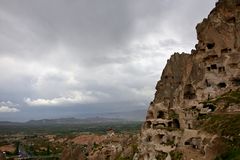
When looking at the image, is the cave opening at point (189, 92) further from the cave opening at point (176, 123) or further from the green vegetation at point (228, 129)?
the green vegetation at point (228, 129)

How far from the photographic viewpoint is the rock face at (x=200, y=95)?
5753cm

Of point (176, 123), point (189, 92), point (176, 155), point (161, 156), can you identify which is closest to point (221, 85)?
point (189, 92)

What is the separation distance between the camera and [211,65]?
73438 mm

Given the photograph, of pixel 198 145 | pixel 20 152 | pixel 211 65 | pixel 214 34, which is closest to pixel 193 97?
pixel 211 65

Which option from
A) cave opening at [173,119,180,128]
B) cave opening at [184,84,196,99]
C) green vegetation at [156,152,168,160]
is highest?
cave opening at [184,84,196,99]

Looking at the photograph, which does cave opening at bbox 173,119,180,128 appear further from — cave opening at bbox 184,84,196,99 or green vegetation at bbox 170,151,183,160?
cave opening at bbox 184,84,196,99

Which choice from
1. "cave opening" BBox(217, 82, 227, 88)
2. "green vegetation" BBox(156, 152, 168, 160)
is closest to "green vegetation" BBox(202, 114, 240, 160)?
"green vegetation" BBox(156, 152, 168, 160)

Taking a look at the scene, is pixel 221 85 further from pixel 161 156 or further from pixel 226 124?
pixel 226 124

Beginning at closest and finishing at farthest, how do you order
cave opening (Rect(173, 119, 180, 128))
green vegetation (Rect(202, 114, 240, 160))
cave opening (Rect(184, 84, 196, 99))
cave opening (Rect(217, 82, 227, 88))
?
green vegetation (Rect(202, 114, 240, 160)) → cave opening (Rect(173, 119, 180, 128)) → cave opening (Rect(217, 82, 227, 88)) → cave opening (Rect(184, 84, 196, 99))

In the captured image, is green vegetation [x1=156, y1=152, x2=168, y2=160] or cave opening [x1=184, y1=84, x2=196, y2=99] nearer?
green vegetation [x1=156, y1=152, x2=168, y2=160]

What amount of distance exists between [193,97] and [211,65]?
6574mm

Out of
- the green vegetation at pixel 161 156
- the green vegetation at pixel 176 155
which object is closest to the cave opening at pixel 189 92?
the green vegetation at pixel 161 156

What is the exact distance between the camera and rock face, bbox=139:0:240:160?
5753 cm

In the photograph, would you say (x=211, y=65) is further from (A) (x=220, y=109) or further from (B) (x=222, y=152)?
(B) (x=222, y=152)
